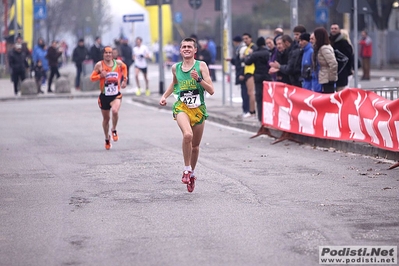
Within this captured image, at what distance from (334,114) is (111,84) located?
3.88 m

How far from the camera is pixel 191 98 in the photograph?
39.7ft

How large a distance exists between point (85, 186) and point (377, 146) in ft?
14.8

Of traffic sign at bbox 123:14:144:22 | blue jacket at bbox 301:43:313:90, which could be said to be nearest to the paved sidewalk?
blue jacket at bbox 301:43:313:90

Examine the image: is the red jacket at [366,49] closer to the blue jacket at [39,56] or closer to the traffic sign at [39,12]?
the blue jacket at [39,56]

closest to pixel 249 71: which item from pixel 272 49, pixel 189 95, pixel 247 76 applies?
pixel 247 76

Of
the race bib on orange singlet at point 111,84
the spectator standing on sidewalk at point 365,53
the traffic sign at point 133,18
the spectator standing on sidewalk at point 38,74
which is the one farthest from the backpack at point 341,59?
the spectator standing on sidewalk at point 365,53

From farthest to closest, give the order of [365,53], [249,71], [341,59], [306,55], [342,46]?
[365,53] < [249,71] < [342,46] < [341,59] < [306,55]

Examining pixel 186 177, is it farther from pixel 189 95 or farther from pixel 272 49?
pixel 272 49

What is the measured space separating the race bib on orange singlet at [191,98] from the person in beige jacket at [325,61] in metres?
5.61

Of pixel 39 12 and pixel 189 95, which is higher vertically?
pixel 39 12

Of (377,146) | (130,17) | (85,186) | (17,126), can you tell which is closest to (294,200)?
(85,186)

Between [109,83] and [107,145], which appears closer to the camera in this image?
[107,145]

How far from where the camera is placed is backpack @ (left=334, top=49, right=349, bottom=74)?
18.1m

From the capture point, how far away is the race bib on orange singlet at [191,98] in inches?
476
